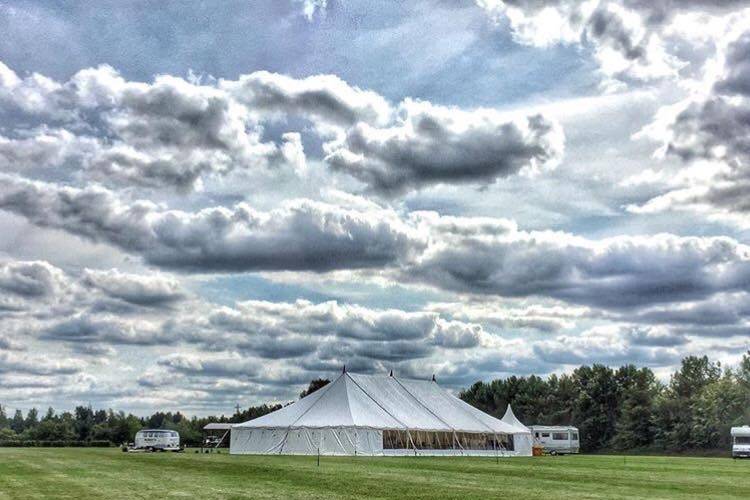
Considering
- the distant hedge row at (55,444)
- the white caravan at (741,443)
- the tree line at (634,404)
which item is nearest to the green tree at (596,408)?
the tree line at (634,404)

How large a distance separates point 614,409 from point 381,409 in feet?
192

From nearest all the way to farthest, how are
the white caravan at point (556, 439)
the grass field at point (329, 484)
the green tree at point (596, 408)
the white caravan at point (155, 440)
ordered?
the grass field at point (329, 484), the white caravan at point (155, 440), the white caravan at point (556, 439), the green tree at point (596, 408)

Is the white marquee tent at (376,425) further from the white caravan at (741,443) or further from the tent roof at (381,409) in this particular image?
the white caravan at (741,443)

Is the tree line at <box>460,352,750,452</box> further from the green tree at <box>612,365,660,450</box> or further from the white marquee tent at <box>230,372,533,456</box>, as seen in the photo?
the white marquee tent at <box>230,372,533,456</box>

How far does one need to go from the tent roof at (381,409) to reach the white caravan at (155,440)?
745 cm

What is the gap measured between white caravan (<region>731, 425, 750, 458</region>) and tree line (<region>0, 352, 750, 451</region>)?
19072 millimetres

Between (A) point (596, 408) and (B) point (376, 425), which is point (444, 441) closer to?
(B) point (376, 425)

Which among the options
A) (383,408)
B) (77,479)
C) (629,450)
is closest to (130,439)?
(383,408)

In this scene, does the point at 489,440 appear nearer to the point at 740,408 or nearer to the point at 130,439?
the point at 740,408

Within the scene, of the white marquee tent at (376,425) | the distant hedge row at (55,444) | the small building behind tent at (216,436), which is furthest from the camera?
the distant hedge row at (55,444)

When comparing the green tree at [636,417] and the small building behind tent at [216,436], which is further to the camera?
the green tree at [636,417]

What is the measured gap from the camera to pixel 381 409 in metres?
56.8

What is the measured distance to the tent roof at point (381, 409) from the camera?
54.6 m

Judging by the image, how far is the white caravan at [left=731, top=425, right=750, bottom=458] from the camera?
64.1 m
